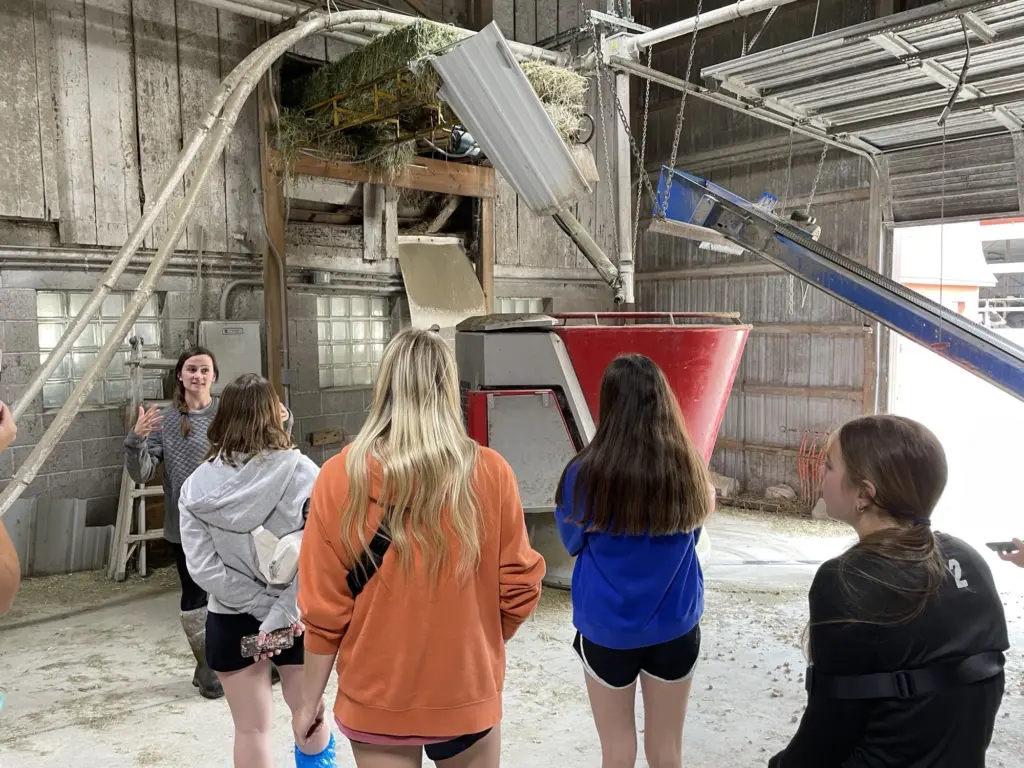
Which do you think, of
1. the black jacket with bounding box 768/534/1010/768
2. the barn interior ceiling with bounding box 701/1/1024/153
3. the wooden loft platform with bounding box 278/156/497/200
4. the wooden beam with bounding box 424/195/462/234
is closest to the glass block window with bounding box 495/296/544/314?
the wooden beam with bounding box 424/195/462/234

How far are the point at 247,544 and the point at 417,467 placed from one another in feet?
3.30

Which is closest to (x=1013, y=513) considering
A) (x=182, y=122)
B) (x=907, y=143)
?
(x=907, y=143)

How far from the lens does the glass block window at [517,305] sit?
808 cm

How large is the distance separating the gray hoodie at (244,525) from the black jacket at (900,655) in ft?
5.09

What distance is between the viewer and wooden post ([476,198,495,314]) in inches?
293

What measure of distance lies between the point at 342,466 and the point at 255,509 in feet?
2.63

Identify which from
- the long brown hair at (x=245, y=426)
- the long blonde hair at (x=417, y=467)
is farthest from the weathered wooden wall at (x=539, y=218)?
the long blonde hair at (x=417, y=467)

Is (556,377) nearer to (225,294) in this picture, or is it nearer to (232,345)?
(232,345)

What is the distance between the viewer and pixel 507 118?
179 inches

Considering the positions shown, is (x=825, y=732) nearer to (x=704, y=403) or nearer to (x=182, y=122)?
(x=704, y=403)

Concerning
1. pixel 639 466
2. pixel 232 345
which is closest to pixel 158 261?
pixel 232 345

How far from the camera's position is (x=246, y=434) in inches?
90.4

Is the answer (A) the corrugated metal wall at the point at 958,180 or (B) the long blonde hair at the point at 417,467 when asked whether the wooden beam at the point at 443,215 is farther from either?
(B) the long blonde hair at the point at 417,467

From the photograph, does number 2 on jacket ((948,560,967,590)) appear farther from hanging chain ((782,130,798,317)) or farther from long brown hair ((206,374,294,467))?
hanging chain ((782,130,798,317))
